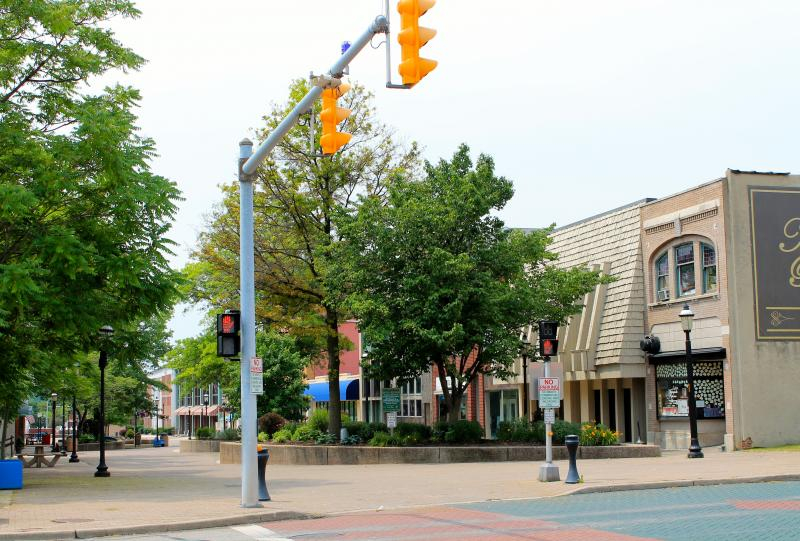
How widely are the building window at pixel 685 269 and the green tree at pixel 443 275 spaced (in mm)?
5578

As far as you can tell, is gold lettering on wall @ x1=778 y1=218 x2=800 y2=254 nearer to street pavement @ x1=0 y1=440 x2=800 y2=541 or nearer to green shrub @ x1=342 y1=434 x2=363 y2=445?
street pavement @ x1=0 y1=440 x2=800 y2=541

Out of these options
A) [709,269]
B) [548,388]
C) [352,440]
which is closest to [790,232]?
[709,269]

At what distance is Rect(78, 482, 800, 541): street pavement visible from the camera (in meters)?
13.1

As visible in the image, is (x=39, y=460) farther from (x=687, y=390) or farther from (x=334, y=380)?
(x=687, y=390)

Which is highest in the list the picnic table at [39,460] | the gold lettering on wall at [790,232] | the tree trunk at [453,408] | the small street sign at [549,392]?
the gold lettering on wall at [790,232]

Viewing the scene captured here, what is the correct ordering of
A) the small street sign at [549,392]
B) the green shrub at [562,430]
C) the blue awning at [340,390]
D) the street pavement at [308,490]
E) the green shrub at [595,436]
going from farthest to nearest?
the blue awning at [340,390]
the green shrub at [595,436]
the green shrub at [562,430]
the small street sign at [549,392]
the street pavement at [308,490]

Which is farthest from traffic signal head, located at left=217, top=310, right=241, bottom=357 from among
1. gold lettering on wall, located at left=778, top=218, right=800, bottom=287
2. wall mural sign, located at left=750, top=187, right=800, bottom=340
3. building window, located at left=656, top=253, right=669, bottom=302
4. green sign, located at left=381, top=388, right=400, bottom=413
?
building window, located at left=656, top=253, right=669, bottom=302

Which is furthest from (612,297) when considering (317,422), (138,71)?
(138,71)

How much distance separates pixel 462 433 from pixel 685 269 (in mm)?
10937

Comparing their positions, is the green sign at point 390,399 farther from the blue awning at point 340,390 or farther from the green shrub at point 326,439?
the blue awning at point 340,390

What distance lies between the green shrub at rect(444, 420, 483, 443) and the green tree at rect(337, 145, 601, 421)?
55cm

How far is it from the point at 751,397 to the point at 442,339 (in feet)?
38.8


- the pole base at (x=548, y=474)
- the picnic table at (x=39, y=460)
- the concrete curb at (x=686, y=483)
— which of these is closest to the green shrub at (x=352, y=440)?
the picnic table at (x=39, y=460)

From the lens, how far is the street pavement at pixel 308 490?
15.5 metres
